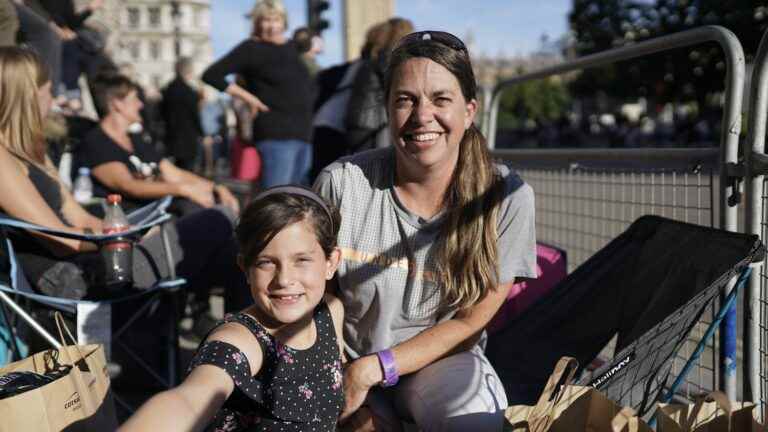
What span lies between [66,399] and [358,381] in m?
0.87

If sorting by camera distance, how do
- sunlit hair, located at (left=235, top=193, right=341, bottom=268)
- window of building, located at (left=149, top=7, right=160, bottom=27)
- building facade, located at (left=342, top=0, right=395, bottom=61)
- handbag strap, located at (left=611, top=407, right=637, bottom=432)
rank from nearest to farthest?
handbag strap, located at (left=611, top=407, right=637, bottom=432), sunlit hair, located at (left=235, top=193, right=341, bottom=268), building facade, located at (left=342, top=0, right=395, bottom=61), window of building, located at (left=149, top=7, right=160, bottom=27)

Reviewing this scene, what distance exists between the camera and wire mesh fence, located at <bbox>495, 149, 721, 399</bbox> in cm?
315

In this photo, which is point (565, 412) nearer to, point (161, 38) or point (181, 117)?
point (181, 117)

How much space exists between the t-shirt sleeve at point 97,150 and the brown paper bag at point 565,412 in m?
3.67

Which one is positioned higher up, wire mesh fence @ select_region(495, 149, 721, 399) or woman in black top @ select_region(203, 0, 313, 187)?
woman in black top @ select_region(203, 0, 313, 187)

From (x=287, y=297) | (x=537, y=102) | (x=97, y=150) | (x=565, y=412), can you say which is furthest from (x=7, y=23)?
(x=537, y=102)

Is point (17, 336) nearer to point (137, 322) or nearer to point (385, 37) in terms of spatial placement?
point (137, 322)

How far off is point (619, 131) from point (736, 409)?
4624 centimetres

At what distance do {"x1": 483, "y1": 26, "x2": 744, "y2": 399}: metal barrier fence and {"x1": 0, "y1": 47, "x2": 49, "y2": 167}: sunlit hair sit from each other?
8.47ft

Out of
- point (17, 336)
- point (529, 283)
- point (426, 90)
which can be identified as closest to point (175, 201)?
point (17, 336)

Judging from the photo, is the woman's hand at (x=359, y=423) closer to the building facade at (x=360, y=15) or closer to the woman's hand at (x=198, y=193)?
the woman's hand at (x=198, y=193)

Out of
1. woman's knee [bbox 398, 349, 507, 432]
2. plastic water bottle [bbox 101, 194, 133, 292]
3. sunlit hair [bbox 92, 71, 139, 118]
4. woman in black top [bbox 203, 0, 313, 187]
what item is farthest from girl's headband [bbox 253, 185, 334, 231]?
woman in black top [bbox 203, 0, 313, 187]

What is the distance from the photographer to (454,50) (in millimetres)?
2709

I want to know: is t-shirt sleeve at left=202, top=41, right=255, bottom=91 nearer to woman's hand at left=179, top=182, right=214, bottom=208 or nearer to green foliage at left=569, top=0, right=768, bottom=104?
woman's hand at left=179, top=182, right=214, bottom=208
